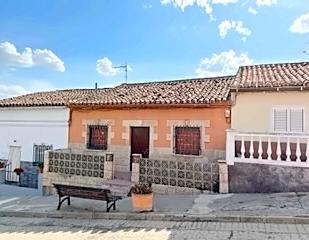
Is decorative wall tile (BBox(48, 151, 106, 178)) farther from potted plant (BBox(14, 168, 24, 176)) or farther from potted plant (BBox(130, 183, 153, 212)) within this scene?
potted plant (BBox(130, 183, 153, 212))

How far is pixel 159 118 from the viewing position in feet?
48.7

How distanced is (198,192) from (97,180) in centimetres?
424

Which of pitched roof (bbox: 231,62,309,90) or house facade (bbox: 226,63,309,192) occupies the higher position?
pitched roof (bbox: 231,62,309,90)

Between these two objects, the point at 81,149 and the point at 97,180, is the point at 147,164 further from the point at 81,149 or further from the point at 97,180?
the point at 81,149

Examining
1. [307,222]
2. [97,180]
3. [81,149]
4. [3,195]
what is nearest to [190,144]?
[97,180]

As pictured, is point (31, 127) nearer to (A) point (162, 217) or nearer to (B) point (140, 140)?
(B) point (140, 140)

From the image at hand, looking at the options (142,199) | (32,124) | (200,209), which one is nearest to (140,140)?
(142,199)

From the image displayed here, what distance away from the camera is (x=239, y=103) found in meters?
13.0

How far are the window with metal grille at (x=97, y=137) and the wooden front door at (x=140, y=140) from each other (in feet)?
4.69

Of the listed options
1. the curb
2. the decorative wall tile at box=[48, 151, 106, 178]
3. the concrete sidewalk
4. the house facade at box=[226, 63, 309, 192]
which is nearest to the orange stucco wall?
the house facade at box=[226, 63, 309, 192]

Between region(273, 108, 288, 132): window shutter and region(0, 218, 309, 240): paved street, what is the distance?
511cm

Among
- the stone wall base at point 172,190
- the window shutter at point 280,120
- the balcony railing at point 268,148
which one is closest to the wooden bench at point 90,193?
the stone wall base at point 172,190

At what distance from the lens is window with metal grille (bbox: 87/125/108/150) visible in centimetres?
1619

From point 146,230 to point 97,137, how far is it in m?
8.63
